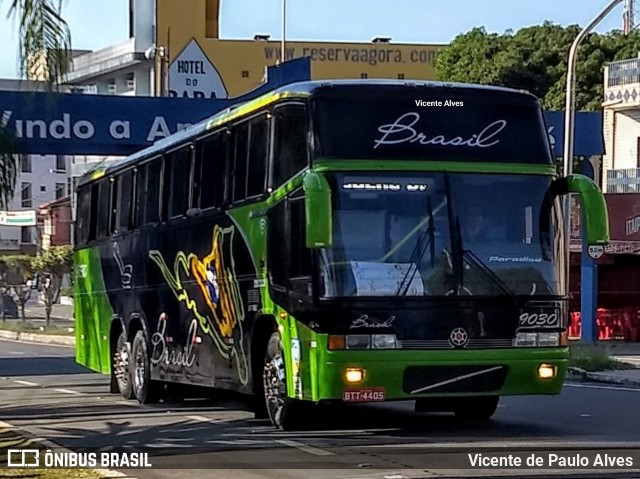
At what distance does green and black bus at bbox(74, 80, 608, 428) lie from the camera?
12.9 metres

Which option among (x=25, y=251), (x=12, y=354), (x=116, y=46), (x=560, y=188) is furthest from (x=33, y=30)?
(x=25, y=251)

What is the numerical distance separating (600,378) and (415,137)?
11159 millimetres

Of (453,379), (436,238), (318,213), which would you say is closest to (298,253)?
(318,213)

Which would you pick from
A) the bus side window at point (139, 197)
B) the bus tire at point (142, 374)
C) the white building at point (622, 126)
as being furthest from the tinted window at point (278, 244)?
the white building at point (622, 126)

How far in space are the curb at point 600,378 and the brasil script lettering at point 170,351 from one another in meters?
8.21

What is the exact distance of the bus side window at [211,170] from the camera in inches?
624

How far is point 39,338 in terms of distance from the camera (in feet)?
148

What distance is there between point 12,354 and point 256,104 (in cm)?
2286

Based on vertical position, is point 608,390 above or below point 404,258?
below

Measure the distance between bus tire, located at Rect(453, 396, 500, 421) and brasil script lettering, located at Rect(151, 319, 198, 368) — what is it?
12.4 ft

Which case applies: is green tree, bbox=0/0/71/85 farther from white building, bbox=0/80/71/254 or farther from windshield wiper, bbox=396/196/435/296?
white building, bbox=0/80/71/254

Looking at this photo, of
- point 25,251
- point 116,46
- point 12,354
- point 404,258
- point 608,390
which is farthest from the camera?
point 25,251

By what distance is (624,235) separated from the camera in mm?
37062

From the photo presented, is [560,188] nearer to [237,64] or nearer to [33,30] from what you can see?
[33,30]
